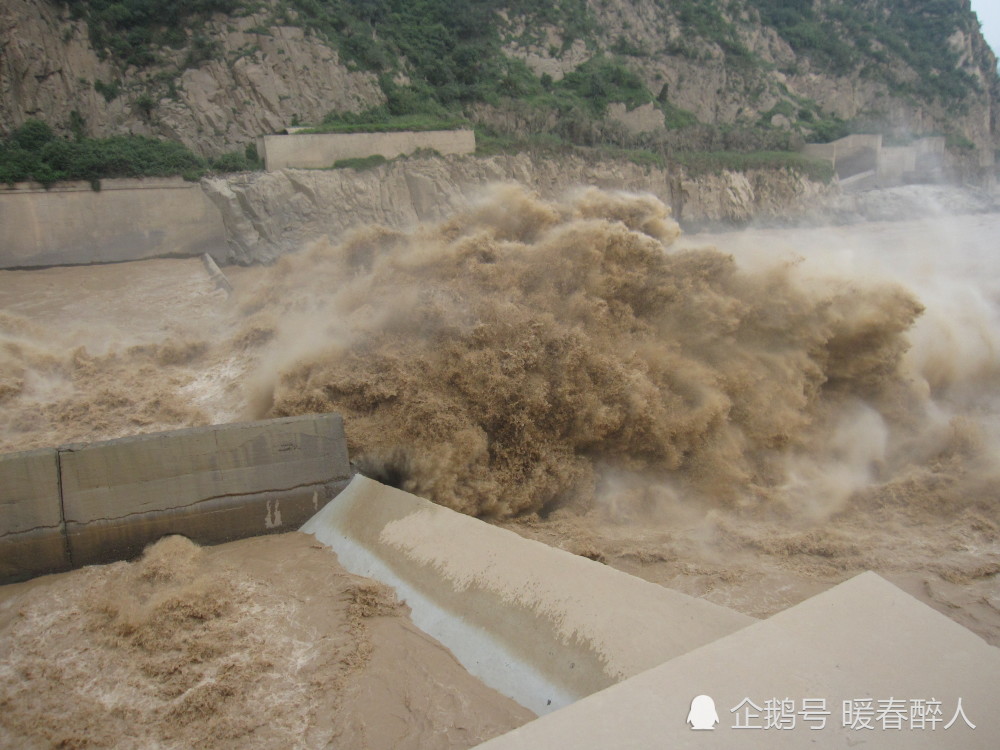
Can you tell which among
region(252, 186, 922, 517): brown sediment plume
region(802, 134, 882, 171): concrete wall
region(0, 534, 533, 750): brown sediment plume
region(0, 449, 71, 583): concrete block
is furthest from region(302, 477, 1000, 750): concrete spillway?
region(802, 134, 882, 171): concrete wall

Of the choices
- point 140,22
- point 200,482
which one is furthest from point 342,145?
point 200,482

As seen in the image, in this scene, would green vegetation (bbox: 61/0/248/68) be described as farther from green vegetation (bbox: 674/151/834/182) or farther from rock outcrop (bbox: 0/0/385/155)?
green vegetation (bbox: 674/151/834/182)

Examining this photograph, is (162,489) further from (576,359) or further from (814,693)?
(814,693)

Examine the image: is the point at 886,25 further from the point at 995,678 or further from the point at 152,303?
the point at 995,678

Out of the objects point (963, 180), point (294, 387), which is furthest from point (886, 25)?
point (294, 387)

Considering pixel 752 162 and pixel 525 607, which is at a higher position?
pixel 752 162

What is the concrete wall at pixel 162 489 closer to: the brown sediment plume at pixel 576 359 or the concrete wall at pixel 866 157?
the brown sediment plume at pixel 576 359
